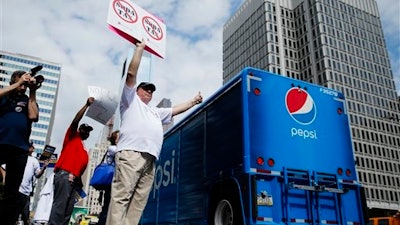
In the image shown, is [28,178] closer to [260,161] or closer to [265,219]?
[260,161]

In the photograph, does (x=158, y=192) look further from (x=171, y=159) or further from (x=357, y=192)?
(x=357, y=192)

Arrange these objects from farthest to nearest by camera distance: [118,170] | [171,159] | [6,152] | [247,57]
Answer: [247,57]
[171,159]
[6,152]
[118,170]

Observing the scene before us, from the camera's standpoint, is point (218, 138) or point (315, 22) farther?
point (315, 22)

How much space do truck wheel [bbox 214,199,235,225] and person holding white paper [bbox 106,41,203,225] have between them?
204cm

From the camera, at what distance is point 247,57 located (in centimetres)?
9300

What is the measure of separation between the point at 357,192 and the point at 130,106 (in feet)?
14.2

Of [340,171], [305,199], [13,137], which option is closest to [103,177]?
[13,137]

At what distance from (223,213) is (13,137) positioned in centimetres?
329

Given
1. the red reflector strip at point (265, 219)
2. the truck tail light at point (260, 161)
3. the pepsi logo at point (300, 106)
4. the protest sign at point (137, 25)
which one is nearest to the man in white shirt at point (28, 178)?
the protest sign at point (137, 25)

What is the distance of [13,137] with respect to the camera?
12.4 ft

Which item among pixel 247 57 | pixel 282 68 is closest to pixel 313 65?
pixel 282 68

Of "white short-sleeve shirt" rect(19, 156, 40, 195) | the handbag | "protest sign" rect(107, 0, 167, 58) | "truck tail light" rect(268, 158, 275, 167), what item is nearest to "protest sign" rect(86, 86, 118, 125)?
the handbag

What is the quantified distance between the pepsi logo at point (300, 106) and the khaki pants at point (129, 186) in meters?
3.01

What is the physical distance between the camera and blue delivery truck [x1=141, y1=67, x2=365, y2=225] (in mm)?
5090
